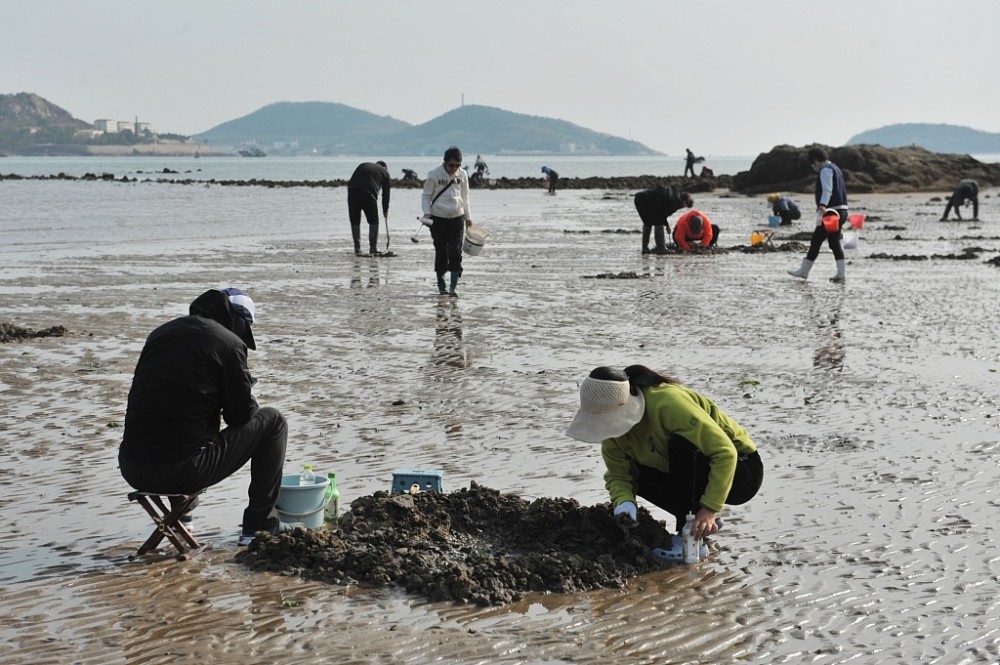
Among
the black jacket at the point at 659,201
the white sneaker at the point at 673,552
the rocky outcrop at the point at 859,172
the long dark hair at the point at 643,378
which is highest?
the rocky outcrop at the point at 859,172

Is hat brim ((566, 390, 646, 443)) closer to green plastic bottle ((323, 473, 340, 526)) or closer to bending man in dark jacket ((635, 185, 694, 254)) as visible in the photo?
green plastic bottle ((323, 473, 340, 526))

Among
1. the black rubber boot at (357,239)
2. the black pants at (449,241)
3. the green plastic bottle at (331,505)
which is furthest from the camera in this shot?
the black rubber boot at (357,239)

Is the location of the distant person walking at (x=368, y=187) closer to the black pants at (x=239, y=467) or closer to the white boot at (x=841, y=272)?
A: the white boot at (x=841, y=272)

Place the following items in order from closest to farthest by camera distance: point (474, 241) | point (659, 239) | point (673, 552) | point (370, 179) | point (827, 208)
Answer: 1. point (673, 552)
2. point (474, 241)
3. point (827, 208)
4. point (370, 179)
5. point (659, 239)

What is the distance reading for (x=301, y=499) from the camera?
5832 mm

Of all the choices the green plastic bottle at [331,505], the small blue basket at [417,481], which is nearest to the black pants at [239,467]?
the green plastic bottle at [331,505]

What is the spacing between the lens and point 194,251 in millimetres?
22031

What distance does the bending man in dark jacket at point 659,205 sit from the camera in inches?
792

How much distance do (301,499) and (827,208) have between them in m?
12.1

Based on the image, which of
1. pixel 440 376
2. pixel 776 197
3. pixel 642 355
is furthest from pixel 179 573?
pixel 776 197

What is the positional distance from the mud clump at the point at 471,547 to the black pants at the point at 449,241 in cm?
854

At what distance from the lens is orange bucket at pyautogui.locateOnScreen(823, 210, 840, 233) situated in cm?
1619

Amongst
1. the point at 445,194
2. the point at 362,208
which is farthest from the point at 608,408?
the point at 362,208

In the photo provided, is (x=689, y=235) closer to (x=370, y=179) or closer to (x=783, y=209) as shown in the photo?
(x=370, y=179)
